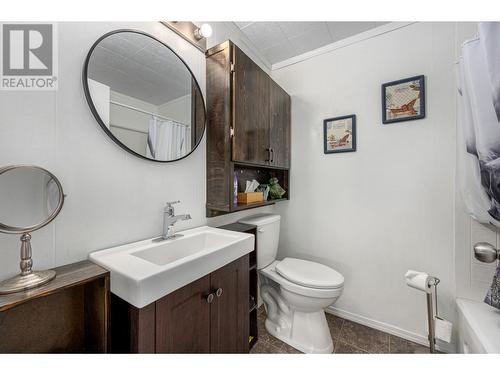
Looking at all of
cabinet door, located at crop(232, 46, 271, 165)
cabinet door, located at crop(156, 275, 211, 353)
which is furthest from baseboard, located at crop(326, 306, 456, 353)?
cabinet door, located at crop(232, 46, 271, 165)

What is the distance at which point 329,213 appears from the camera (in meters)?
1.71

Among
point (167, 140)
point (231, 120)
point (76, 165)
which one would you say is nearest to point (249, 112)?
point (231, 120)

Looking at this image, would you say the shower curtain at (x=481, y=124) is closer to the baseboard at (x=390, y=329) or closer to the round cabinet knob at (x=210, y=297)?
the baseboard at (x=390, y=329)

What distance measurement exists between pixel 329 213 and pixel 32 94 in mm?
1848

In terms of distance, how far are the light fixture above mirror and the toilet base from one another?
6.22 feet

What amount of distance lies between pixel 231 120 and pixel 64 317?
115 cm

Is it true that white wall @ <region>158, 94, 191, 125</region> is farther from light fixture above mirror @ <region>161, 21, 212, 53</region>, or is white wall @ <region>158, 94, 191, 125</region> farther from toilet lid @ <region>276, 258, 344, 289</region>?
toilet lid @ <region>276, 258, 344, 289</region>

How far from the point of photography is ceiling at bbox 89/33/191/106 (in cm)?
87

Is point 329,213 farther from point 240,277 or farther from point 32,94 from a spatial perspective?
point 32,94

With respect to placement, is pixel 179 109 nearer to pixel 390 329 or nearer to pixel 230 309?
pixel 230 309

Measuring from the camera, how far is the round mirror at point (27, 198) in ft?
2.01

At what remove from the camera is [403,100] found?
1.40 metres

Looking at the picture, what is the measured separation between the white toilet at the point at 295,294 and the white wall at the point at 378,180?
38cm
